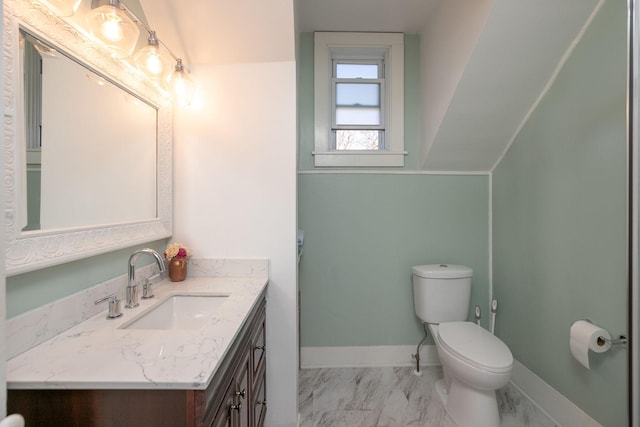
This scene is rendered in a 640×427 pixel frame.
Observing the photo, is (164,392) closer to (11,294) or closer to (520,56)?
(11,294)

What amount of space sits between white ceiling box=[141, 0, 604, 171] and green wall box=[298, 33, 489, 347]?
245 mm

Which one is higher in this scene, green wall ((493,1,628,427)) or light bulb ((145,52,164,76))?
light bulb ((145,52,164,76))

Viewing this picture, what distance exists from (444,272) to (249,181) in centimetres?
143

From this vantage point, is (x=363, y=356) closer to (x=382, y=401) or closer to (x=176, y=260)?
(x=382, y=401)

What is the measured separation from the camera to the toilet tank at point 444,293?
1.99 meters

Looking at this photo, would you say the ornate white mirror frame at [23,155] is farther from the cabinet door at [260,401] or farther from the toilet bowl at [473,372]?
the toilet bowl at [473,372]

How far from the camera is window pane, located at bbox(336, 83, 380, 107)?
2316 mm

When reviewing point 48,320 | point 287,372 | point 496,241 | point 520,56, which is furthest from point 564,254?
point 48,320

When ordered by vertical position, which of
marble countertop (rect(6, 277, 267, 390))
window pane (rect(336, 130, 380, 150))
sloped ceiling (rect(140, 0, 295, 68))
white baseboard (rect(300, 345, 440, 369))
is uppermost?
sloped ceiling (rect(140, 0, 295, 68))

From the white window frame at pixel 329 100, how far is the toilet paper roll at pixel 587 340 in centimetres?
138

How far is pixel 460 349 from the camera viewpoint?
1587 mm

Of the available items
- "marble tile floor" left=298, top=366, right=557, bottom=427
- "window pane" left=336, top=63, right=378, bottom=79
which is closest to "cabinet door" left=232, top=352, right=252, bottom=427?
"marble tile floor" left=298, top=366, right=557, bottom=427

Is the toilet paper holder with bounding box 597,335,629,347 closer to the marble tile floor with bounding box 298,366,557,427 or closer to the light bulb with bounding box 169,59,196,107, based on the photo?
the marble tile floor with bounding box 298,366,557,427

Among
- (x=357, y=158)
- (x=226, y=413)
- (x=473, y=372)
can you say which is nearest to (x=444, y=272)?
Result: (x=473, y=372)
